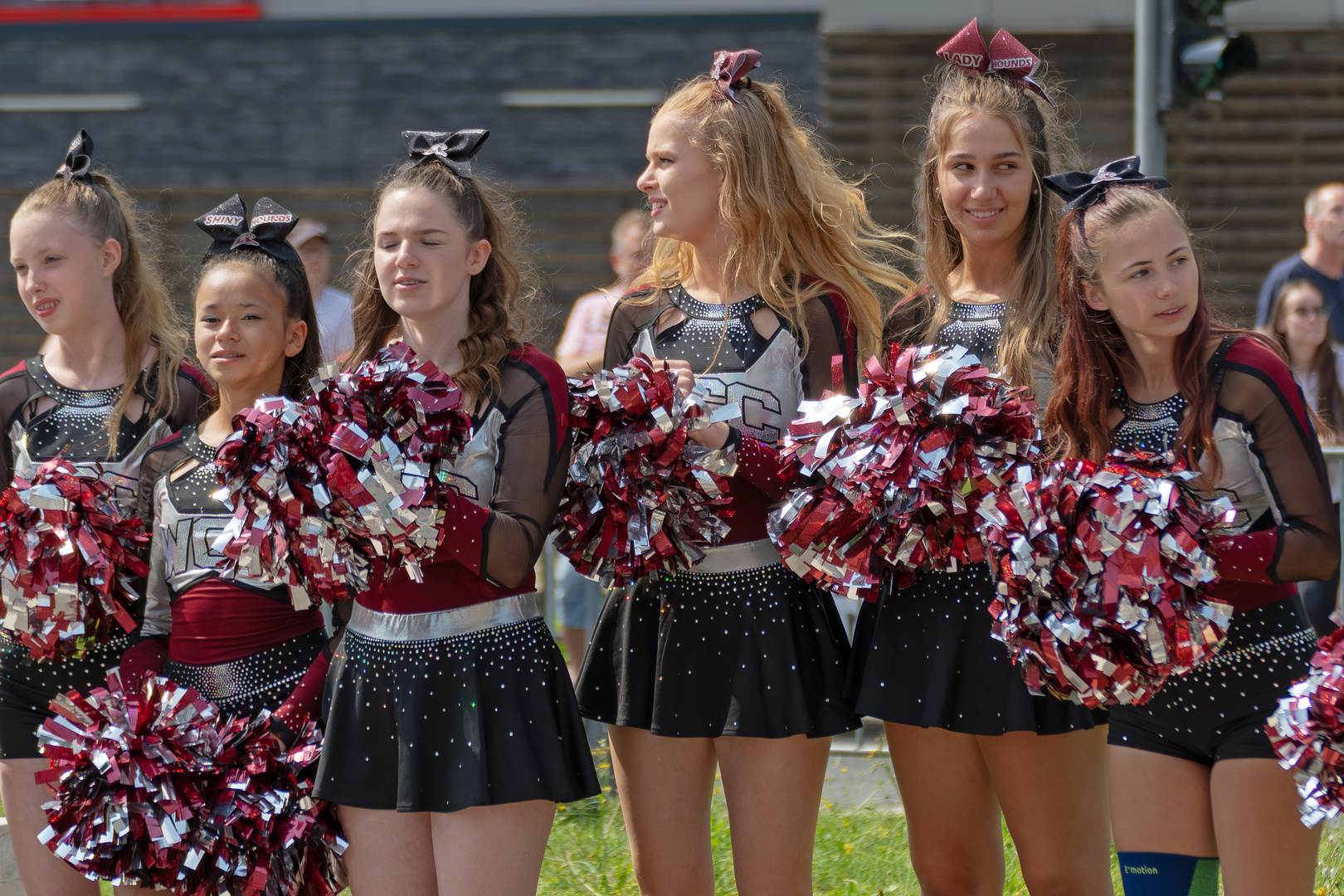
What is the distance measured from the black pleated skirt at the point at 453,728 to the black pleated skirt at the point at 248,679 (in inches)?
11.9

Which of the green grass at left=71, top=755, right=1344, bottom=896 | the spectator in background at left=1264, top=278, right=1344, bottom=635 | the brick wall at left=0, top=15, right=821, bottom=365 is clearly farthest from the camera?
the brick wall at left=0, top=15, right=821, bottom=365

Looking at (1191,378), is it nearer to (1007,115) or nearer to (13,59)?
(1007,115)

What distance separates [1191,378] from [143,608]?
236cm

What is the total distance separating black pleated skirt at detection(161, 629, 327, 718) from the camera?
116 inches

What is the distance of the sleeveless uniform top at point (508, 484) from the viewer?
2.62 meters

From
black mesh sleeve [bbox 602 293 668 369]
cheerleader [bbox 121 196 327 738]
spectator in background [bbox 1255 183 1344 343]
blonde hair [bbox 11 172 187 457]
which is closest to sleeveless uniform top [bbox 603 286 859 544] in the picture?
black mesh sleeve [bbox 602 293 668 369]

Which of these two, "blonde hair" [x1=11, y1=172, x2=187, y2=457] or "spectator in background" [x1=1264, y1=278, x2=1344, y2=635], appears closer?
"blonde hair" [x1=11, y1=172, x2=187, y2=457]

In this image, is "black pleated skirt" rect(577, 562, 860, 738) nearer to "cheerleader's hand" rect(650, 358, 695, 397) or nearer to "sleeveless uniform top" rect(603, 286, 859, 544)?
"sleeveless uniform top" rect(603, 286, 859, 544)

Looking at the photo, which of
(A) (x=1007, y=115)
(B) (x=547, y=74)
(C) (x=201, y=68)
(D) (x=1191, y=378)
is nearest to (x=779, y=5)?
(B) (x=547, y=74)

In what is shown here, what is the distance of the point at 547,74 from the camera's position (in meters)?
9.66

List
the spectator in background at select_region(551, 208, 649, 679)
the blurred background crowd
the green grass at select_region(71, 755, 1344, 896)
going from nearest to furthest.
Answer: the green grass at select_region(71, 755, 1344, 896), the spectator in background at select_region(551, 208, 649, 679), the blurred background crowd

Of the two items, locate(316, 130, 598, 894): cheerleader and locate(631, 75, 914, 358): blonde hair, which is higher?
locate(631, 75, 914, 358): blonde hair

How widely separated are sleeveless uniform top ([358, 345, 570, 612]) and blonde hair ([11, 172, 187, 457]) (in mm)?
949

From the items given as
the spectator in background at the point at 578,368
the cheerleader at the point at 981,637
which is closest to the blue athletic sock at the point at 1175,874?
the cheerleader at the point at 981,637
